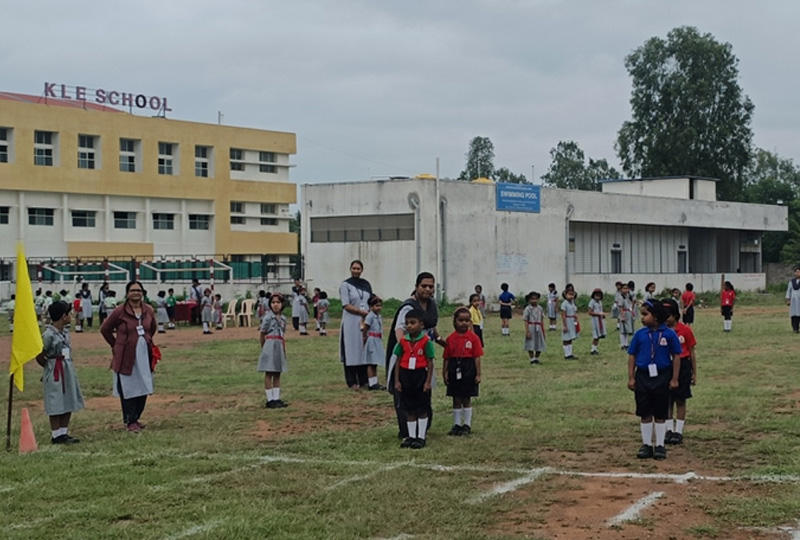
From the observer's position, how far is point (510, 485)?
31.3 ft

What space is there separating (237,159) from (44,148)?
A: 1306 centimetres

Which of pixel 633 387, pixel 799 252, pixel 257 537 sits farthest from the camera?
pixel 799 252

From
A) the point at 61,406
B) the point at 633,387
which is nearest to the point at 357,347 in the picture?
the point at 61,406

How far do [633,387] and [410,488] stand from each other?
9.25ft

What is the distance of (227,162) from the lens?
68.9 metres

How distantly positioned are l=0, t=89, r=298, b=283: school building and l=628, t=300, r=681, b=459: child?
41323mm

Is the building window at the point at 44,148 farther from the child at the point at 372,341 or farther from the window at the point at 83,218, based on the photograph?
the child at the point at 372,341

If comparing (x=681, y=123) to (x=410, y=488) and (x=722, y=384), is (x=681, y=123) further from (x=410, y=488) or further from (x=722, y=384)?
(x=410, y=488)

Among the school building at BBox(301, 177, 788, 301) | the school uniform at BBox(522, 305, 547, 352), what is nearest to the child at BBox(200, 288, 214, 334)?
the school building at BBox(301, 177, 788, 301)

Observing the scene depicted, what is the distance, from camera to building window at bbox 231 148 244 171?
6994 cm

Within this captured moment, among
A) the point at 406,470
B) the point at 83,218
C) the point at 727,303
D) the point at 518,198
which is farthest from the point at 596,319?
the point at 83,218

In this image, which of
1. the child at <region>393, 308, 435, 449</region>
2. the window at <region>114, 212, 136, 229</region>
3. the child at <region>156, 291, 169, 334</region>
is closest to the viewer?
the child at <region>393, 308, 435, 449</region>

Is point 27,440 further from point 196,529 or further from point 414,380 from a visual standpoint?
point 196,529

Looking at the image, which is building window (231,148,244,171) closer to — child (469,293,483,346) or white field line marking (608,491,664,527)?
child (469,293,483,346)
